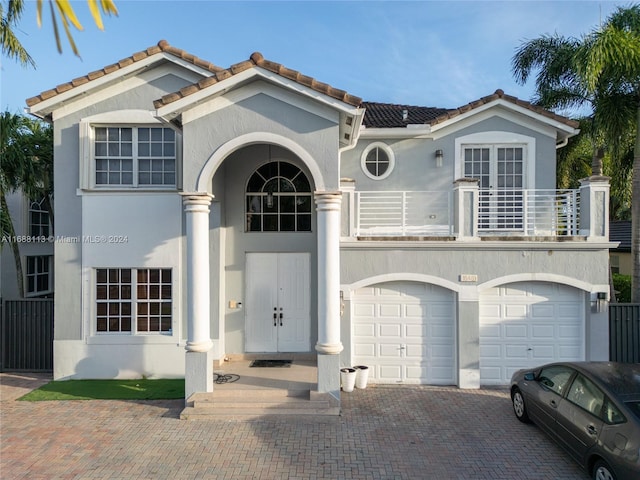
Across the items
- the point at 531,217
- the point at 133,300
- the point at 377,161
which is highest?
the point at 377,161

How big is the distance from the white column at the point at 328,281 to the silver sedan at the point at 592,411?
11.9 ft

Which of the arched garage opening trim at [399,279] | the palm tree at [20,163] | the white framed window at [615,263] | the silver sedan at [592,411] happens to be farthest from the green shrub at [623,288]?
the palm tree at [20,163]

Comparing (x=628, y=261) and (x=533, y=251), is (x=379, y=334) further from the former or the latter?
(x=628, y=261)

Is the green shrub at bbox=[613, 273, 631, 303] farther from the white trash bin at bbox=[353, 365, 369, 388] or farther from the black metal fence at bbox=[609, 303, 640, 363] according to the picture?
the white trash bin at bbox=[353, 365, 369, 388]

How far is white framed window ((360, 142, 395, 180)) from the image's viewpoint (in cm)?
1120

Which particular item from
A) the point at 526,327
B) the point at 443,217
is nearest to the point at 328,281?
the point at 443,217

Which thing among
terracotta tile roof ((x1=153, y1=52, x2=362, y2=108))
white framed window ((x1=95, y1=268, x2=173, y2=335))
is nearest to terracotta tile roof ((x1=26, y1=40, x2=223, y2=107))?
terracotta tile roof ((x1=153, y1=52, x2=362, y2=108))

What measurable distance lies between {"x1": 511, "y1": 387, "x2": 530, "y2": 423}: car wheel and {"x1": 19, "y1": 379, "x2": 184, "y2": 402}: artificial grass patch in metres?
6.93

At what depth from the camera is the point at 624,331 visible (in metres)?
9.46

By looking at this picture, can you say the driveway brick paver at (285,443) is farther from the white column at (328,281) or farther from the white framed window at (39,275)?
the white framed window at (39,275)

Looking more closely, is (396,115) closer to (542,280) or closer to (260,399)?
(542,280)

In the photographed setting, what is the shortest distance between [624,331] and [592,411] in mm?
5195

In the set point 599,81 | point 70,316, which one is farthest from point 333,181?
point 599,81

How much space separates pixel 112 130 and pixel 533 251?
35.1ft
